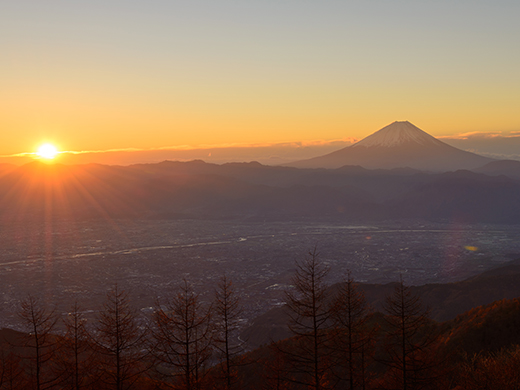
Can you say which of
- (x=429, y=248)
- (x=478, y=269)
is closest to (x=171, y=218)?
(x=429, y=248)

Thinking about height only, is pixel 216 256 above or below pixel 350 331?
below

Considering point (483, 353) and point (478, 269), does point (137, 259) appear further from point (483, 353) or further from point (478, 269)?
point (483, 353)

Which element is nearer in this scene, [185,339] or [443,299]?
[185,339]

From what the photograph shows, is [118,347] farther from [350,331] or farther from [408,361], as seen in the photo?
[408,361]

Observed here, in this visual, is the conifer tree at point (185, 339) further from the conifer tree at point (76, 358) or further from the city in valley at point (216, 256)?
the city in valley at point (216, 256)

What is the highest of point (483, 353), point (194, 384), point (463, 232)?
point (194, 384)

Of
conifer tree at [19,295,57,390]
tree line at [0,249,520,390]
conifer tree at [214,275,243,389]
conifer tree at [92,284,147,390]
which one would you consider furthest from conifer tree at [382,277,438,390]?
conifer tree at [19,295,57,390]

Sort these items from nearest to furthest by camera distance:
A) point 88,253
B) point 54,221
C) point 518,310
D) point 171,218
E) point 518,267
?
point 518,310 → point 518,267 → point 88,253 → point 54,221 → point 171,218

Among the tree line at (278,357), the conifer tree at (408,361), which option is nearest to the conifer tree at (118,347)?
the tree line at (278,357)

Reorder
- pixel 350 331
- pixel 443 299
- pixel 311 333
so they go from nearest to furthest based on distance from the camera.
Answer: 1. pixel 350 331
2. pixel 311 333
3. pixel 443 299

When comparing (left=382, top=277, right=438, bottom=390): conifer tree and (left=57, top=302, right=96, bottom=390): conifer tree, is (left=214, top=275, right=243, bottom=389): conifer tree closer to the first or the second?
(left=57, top=302, right=96, bottom=390): conifer tree

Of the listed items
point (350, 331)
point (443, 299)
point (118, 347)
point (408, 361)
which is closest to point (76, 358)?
point (118, 347)
